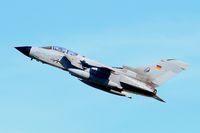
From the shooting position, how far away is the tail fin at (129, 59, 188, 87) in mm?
45062

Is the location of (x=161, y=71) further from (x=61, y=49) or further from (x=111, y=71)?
(x=61, y=49)

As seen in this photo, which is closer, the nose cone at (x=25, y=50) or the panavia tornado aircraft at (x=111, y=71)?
the panavia tornado aircraft at (x=111, y=71)

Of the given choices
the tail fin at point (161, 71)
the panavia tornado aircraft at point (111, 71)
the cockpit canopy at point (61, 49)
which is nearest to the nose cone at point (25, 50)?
the panavia tornado aircraft at point (111, 71)

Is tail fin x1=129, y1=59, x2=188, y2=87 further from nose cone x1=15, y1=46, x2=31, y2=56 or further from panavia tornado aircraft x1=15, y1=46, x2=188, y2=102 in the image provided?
nose cone x1=15, y1=46, x2=31, y2=56

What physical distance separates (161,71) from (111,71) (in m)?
4.81

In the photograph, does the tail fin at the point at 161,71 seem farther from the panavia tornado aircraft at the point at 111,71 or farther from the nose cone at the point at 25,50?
the nose cone at the point at 25,50

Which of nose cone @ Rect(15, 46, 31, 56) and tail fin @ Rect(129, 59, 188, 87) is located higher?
nose cone @ Rect(15, 46, 31, 56)

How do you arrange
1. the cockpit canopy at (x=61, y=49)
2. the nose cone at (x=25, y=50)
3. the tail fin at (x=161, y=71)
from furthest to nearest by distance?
the nose cone at (x=25, y=50) → the cockpit canopy at (x=61, y=49) → the tail fin at (x=161, y=71)

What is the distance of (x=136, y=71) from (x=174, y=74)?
11.7 ft

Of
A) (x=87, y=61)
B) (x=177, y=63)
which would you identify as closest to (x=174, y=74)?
(x=177, y=63)

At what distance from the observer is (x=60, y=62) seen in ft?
149

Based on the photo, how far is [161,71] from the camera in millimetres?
45625

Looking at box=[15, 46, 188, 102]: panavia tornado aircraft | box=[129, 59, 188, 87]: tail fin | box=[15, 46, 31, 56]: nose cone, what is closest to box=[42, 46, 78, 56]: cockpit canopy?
box=[15, 46, 188, 102]: panavia tornado aircraft

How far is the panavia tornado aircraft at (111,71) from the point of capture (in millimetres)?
43562
